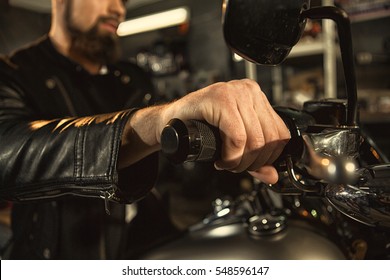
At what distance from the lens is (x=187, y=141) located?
0.30 m

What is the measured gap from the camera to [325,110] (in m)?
0.42

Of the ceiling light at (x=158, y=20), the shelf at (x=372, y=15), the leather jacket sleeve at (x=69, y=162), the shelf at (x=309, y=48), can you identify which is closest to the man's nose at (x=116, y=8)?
the leather jacket sleeve at (x=69, y=162)

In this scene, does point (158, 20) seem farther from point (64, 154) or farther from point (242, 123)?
point (242, 123)

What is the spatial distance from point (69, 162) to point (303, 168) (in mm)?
278

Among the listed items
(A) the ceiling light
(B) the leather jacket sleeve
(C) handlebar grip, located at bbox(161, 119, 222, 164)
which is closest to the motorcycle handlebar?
(C) handlebar grip, located at bbox(161, 119, 222, 164)

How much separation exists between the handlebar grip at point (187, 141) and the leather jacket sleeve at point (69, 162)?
0.46 feet

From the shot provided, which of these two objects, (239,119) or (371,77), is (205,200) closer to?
(371,77)

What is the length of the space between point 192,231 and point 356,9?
190 centimetres

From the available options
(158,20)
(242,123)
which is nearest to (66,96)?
(242,123)

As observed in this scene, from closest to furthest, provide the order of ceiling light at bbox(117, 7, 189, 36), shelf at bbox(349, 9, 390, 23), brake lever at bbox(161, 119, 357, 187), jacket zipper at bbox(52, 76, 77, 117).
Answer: brake lever at bbox(161, 119, 357, 187), jacket zipper at bbox(52, 76, 77, 117), shelf at bbox(349, 9, 390, 23), ceiling light at bbox(117, 7, 189, 36)

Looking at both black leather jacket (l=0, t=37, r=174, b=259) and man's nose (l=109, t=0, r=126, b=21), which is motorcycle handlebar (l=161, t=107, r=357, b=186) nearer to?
black leather jacket (l=0, t=37, r=174, b=259)

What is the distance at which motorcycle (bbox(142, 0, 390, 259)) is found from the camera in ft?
0.97
